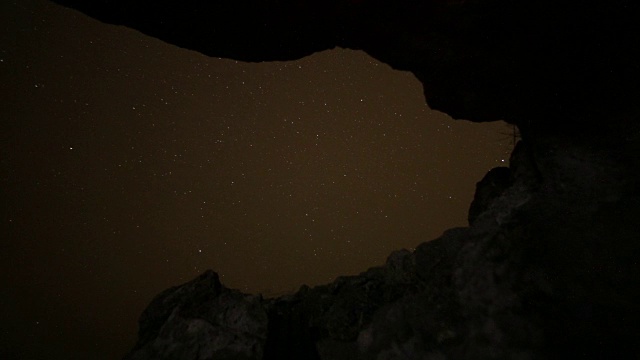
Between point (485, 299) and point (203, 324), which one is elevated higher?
point (485, 299)

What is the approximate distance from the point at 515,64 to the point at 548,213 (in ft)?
10.6

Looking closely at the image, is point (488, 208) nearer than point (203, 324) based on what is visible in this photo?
No

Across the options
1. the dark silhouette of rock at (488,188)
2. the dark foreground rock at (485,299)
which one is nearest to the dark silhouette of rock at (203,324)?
the dark foreground rock at (485,299)

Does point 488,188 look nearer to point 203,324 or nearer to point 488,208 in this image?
point 488,208

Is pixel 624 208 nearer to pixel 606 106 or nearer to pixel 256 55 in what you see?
pixel 606 106

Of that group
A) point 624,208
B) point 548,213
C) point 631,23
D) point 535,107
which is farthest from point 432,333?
point 631,23

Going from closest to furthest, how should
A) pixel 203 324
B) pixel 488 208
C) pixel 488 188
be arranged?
1. pixel 203 324
2. pixel 488 208
3. pixel 488 188

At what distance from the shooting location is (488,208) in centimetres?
635

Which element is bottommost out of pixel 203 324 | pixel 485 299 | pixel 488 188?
pixel 203 324

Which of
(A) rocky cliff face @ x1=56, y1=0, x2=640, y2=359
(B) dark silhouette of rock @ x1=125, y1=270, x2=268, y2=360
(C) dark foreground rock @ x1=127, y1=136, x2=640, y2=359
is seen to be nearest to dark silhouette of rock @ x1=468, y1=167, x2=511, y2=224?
(A) rocky cliff face @ x1=56, y1=0, x2=640, y2=359

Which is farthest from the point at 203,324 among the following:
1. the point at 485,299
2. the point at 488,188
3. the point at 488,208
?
the point at 488,188

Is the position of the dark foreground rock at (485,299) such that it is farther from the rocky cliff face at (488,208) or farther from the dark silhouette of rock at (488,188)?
the dark silhouette of rock at (488,188)

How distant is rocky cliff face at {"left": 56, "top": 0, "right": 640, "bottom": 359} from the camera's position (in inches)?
177

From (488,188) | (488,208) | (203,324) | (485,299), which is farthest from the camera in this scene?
(488,188)
